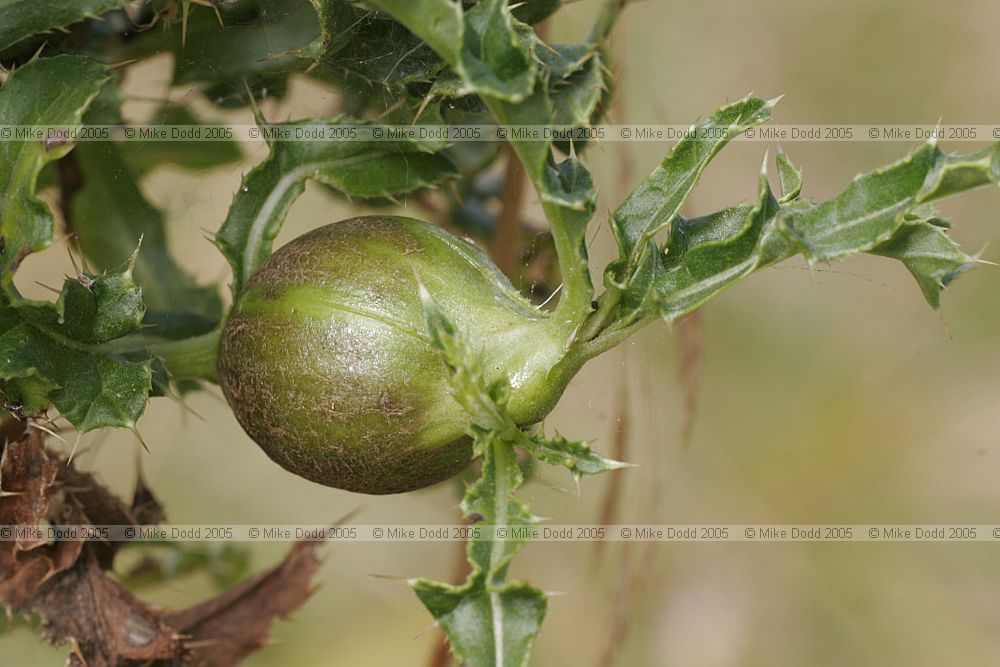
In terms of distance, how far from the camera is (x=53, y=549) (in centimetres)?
162

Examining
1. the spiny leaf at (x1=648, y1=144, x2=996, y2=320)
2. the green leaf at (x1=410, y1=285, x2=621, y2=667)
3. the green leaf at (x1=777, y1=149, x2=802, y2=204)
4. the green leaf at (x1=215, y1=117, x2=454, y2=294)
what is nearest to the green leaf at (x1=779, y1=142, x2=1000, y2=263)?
the spiny leaf at (x1=648, y1=144, x2=996, y2=320)

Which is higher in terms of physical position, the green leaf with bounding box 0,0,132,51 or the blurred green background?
the green leaf with bounding box 0,0,132,51

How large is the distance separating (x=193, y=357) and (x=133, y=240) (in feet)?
1.55

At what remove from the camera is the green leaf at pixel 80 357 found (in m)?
1.35

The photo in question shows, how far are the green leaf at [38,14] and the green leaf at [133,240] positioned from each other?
0.39m

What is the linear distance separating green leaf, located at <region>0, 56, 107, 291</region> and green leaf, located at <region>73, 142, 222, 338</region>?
42 cm

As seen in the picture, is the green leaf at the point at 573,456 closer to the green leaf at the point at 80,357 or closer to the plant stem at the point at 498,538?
the plant stem at the point at 498,538

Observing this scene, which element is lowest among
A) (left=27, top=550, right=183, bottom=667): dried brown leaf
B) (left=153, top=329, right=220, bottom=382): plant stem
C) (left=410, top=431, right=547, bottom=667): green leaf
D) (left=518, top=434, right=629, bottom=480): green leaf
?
(left=27, top=550, right=183, bottom=667): dried brown leaf

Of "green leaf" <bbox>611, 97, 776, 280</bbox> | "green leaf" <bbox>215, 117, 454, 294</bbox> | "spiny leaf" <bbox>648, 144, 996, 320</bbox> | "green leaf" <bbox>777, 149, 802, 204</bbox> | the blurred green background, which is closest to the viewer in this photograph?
"spiny leaf" <bbox>648, 144, 996, 320</bbox>

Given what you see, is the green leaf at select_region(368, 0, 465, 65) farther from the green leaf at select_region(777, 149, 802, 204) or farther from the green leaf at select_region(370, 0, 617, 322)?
the green leaf at select_region(777, 149, 802, 204)

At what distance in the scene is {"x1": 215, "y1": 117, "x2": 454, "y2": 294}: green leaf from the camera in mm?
1608

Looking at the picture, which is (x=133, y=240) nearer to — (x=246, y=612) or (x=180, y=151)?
(x=180, y=151)

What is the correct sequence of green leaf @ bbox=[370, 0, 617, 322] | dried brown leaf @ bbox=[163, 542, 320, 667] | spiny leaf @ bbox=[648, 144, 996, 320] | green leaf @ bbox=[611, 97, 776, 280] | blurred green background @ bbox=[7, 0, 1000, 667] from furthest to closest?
blurred green background @ bbox=[7, 0, 1000, 667]
dried brown leaf @ bbox=[163, 542, 320, 667]
green leaf @ bbox=[611, 97, 776, 280]
spiny leaf @ bbox=[648, 144, 996, 320]
green leaf @ bbox=[370, 0, 617, 322]

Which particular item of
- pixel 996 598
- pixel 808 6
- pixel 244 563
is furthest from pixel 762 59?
pixel 244 563
